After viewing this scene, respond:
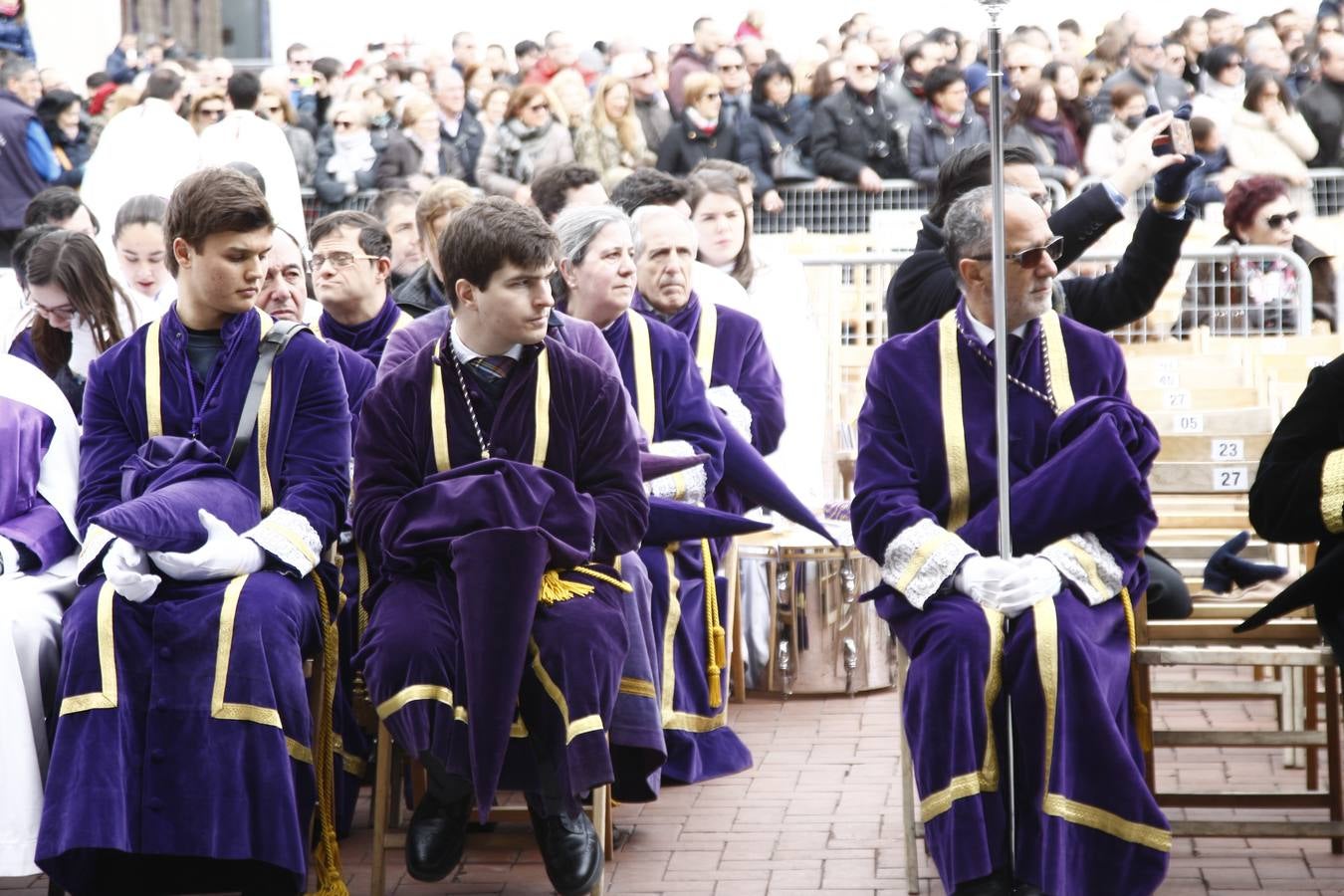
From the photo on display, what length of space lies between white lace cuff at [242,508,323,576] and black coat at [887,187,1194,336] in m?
1.86

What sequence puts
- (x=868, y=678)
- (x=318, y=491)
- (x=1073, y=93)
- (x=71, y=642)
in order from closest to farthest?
(x=71, y=642) → (x=318, y=491) → (x=868, y=678) → (x=1073, y=93)

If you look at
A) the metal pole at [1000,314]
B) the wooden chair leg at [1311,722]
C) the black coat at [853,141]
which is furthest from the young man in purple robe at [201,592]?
the black coat at [853,141]

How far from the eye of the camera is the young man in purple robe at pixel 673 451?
232 inches

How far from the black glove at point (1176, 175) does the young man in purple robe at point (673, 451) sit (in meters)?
1.42

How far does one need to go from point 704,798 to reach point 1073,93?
27.8 feet

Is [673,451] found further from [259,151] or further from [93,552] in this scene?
[259,151]

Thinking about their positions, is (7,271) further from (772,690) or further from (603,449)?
(603,449)

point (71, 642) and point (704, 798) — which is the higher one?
point (71, 642)

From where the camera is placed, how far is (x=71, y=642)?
4.79 meters

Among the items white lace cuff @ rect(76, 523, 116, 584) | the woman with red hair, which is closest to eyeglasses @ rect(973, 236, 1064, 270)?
white lace cuff @ rect(76, 523, 116, 584)

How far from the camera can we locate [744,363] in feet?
22.0

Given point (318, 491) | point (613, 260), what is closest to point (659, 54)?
point (613, 260)

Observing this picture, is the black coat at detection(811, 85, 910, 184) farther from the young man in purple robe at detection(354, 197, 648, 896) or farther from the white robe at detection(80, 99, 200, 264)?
the young man in purple robe at detection(354, 197, 648, 896)

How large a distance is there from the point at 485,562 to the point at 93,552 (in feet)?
3.11
